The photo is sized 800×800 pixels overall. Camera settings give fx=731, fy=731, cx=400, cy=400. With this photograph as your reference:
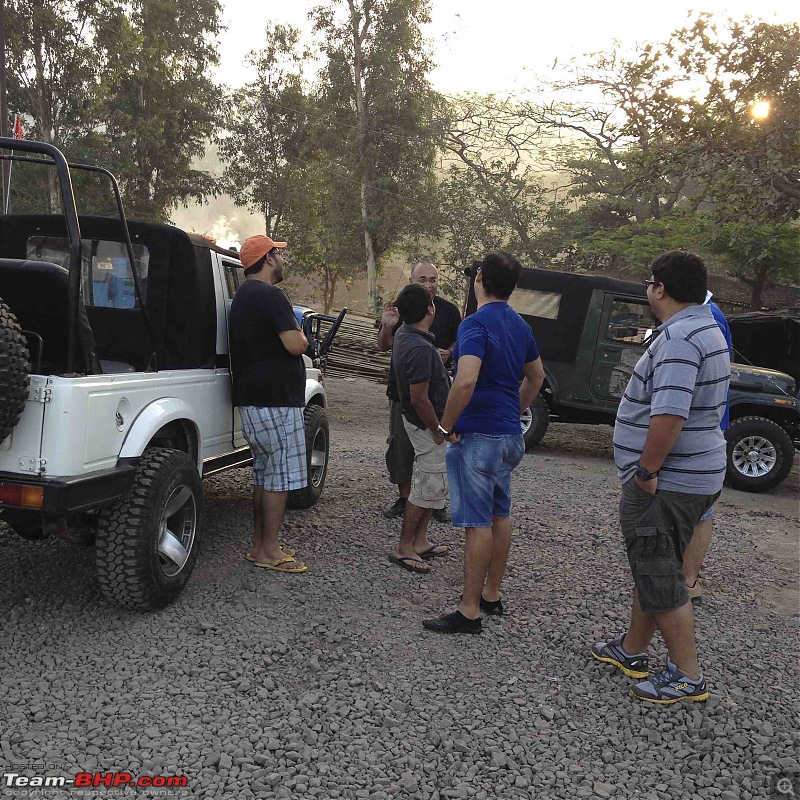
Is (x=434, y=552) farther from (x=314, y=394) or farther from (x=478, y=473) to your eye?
(x=314, y=394)

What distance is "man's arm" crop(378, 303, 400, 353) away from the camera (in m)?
4.92

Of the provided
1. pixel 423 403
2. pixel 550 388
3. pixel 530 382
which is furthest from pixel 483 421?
pixel 550 388

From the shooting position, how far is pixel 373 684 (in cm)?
302

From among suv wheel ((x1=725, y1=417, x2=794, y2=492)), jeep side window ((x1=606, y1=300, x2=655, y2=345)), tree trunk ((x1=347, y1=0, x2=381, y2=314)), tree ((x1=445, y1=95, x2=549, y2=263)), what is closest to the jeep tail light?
suv wheel ((x1=725, y1=417, x2=794, y2=492))

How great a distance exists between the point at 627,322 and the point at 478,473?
601 cm

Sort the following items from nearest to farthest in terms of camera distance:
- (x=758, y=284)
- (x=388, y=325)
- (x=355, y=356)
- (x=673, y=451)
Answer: (x=673, y=451) → (x=388, y=325) → (x=355, y=356) → (x=758, y=284)

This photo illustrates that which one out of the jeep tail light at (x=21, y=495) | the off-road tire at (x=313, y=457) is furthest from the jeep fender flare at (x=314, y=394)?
the jeep tail light at (x=21, y=495)

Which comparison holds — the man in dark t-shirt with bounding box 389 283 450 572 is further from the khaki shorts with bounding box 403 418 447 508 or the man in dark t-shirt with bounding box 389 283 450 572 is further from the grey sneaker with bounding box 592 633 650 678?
the grey sneaker with bounding box 592 633 650 678

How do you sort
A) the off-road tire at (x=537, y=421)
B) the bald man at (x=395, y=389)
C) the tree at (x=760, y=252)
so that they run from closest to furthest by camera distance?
the bald man at (x=395, y=389)
the off-road tire at (x=537, y=421)
the tree at (x=760, y=252)

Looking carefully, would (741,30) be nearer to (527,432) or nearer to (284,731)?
(527,432)

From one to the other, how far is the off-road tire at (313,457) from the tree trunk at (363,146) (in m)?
22.6

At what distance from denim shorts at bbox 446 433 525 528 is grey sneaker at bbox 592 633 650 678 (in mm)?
761

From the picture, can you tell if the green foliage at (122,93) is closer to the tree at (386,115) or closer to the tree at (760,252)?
the tree at (386,115)

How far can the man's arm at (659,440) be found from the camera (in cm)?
277
